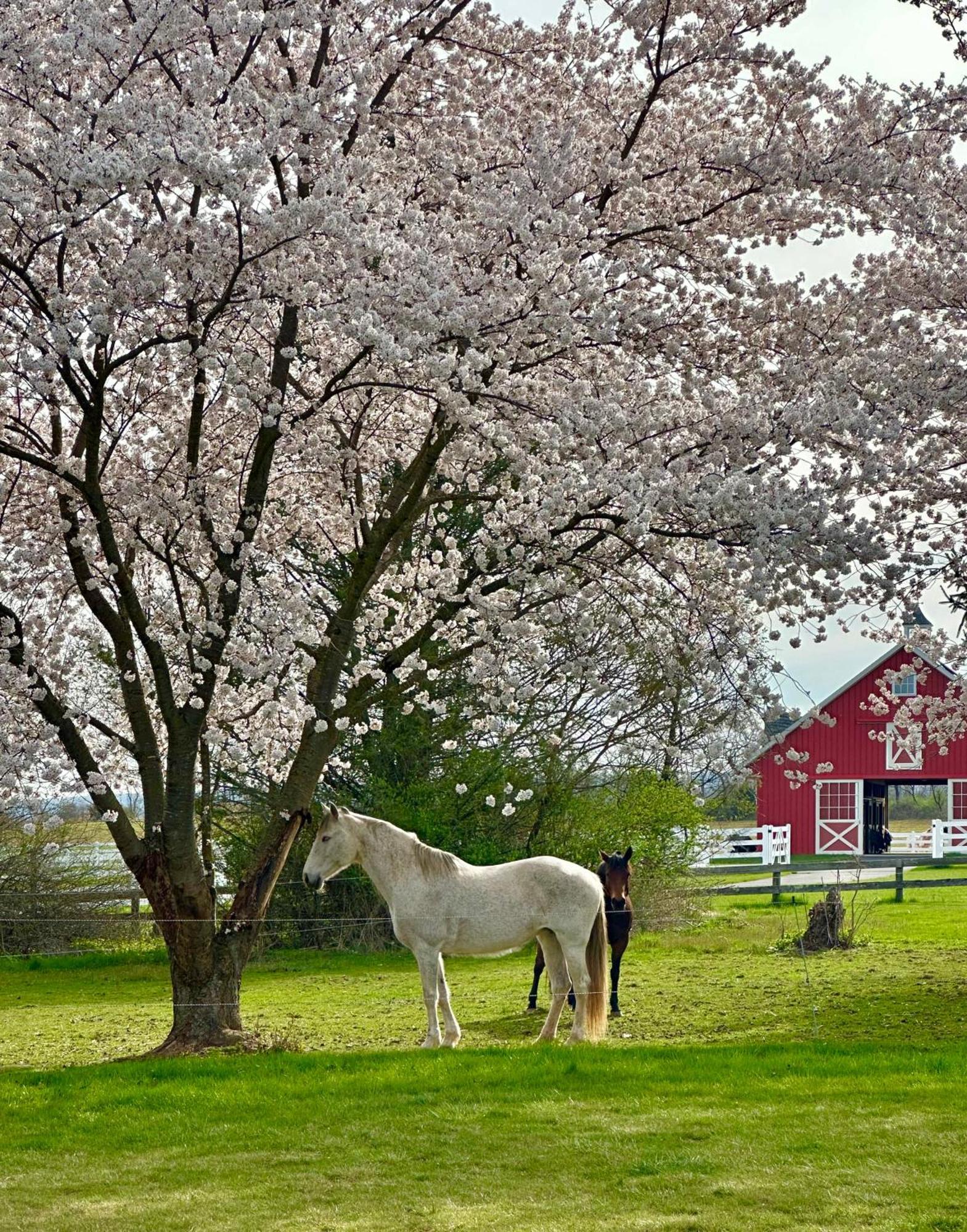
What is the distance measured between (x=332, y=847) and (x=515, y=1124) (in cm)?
388

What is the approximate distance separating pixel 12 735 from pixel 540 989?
6.98 m

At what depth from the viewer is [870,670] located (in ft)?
140

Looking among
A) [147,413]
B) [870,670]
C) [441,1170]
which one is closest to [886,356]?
[147,413]

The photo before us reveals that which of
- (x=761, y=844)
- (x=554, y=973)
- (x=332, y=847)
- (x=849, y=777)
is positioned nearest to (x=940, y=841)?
(x=849, y=777)

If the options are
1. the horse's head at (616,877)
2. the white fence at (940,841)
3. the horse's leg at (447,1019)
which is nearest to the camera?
the horse's leg at (447,1019)

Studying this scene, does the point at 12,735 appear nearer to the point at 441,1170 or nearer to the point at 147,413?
the point at 147,413

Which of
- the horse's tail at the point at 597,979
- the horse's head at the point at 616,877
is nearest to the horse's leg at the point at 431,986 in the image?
the horse's tail at the point at 597,979

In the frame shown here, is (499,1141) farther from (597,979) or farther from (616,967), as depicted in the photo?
(616,967)

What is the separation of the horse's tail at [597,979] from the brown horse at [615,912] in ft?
6.55

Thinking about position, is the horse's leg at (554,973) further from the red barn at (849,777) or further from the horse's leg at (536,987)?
the red barn at (849,777)

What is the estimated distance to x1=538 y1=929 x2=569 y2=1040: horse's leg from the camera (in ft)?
38.4

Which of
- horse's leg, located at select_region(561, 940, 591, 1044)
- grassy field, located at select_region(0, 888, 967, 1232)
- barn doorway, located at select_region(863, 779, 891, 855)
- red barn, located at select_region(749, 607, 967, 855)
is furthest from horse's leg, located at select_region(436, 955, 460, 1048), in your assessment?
barn doorway, located at select_region(863, 779, 891, 855)

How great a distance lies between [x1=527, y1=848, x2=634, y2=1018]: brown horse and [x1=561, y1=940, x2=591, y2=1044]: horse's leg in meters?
2.13

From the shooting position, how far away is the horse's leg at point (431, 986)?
452 inches
